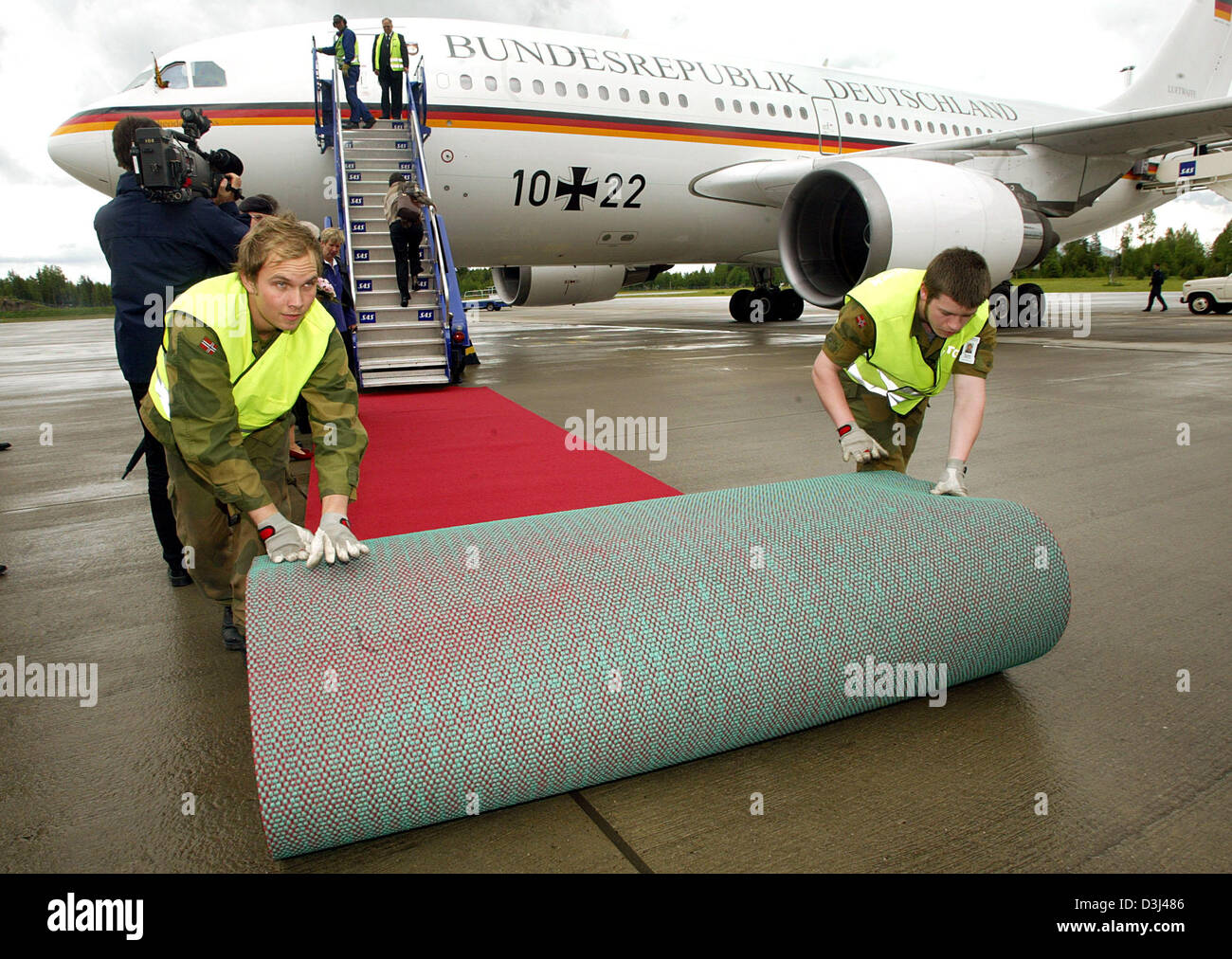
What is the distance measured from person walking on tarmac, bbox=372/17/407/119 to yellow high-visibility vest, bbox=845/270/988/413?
8.43 m

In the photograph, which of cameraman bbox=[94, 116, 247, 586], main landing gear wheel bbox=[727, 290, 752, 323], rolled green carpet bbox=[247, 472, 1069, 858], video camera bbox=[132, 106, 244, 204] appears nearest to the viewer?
rolled green carpet bbox=[247, 472, 1069, 858]

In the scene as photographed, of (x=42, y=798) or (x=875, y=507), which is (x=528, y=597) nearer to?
(x=875, y=507)

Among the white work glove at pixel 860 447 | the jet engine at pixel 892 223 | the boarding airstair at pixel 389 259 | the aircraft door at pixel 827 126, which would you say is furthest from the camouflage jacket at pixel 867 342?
the aircraft door at pixel 827 126

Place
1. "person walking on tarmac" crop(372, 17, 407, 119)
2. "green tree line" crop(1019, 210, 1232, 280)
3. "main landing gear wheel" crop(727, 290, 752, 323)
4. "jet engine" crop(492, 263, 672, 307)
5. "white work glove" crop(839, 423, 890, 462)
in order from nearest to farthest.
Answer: "white work glove" crop(839, 423, 890, 462)
"person walking on tarmac" crop(372, 17, 407, 119)
"jet engine" crop(492, 263, 672, 307)
"main landing gear wheel" crop(727, 290, 752, 323)
"green tree line" crop(1019, 210, 1232, 280)

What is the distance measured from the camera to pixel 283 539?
7.00 ft

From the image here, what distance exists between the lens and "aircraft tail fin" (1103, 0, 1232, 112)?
1744 centimetres

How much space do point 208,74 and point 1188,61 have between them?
20.8 meters

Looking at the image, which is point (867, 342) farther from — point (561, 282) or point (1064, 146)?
point (561, 282)

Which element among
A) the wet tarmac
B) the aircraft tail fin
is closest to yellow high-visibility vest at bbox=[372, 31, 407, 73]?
the wet tarmac

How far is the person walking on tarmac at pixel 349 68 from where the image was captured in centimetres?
920

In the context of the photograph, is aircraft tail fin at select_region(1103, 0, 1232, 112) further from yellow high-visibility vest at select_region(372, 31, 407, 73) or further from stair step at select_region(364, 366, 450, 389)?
stair step at select_region(364, 366, 450, 389)

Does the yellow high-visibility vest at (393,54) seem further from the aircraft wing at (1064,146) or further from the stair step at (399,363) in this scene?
the aircraft wing at (1064,146)

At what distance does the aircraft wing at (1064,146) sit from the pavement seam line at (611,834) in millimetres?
9725

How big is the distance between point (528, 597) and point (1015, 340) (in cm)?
1303
